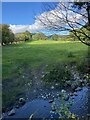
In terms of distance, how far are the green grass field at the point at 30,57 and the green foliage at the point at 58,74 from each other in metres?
0.06

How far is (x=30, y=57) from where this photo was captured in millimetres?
2877

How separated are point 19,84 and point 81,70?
Answer: 669 millimetres

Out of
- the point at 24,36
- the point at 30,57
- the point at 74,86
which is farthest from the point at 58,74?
the point at 24,36

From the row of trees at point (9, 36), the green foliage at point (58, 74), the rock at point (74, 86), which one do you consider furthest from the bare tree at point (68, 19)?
the rock at point (74, 86)

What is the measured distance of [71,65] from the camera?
291cm

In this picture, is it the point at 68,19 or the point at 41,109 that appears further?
the point at 68,19

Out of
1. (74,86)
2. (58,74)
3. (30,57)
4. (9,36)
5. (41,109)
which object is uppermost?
(9,36)

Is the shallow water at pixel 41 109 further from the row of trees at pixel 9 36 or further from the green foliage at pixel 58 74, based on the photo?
the row of trees at pixel 9 36

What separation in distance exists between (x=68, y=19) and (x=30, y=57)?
576 mm

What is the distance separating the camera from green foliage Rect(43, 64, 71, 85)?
9.41 feet

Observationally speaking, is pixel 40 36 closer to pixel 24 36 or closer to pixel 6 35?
pixel 24 36

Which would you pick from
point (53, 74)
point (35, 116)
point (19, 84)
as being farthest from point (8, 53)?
point (35, 116)

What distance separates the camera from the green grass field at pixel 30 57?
2.81 meters

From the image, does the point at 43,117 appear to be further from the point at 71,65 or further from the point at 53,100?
the point at 71,65
